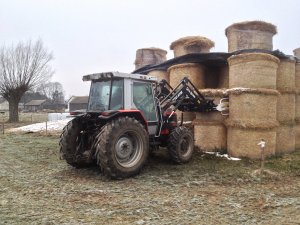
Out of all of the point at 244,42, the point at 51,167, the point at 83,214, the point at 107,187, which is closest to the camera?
the point at 83,214

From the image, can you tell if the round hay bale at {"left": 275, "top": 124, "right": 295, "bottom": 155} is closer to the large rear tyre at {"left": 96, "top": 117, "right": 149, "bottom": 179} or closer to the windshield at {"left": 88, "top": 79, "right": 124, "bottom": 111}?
the large rear tyre at {"left": 96, "top": 117, "right": 149, "bottom": 179}

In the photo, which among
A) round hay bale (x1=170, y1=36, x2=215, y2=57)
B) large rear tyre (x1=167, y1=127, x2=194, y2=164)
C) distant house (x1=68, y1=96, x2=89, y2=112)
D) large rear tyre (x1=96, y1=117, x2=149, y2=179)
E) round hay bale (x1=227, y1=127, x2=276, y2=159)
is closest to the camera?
large rear tyre (x1=96, y1=117, x2=149, y2=179)

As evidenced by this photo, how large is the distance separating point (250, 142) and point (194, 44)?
248 inches

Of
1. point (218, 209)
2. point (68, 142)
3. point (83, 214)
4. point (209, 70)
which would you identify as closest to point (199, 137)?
point (209, 70)

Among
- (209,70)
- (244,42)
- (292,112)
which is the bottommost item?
(292,112)

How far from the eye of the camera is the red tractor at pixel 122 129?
231 inches

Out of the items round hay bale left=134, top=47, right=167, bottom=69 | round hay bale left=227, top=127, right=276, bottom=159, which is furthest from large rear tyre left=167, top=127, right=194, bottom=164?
round hay bale left=134, top=47, right=167, bottom=69

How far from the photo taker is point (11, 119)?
27.2 meters

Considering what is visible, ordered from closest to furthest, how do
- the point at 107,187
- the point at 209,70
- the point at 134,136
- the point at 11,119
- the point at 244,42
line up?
the point at 107,187 < the point at 134,136 < the point at 209,70 < the point at 244,42 < the point at 11,119

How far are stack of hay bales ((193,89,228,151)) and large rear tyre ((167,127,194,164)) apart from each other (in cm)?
128

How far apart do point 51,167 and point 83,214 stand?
3242mm

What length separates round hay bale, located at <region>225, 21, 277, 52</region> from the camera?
1110 cm

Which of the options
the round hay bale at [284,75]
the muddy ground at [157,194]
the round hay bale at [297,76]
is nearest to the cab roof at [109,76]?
the muddy ground at [157,194]

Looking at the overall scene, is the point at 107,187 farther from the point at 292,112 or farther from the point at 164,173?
the point at 292,112
